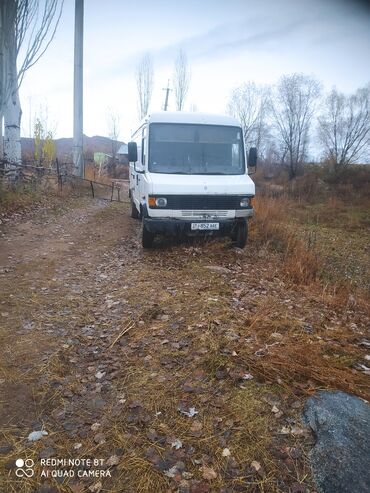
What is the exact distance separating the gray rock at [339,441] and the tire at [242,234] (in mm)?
4923

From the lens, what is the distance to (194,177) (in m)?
6.82

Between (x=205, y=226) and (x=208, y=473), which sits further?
(x=205, y=226)

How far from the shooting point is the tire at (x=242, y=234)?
7.39 metres

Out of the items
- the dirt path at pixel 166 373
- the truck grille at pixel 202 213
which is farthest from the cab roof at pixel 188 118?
the dirt path at pixel 166 373

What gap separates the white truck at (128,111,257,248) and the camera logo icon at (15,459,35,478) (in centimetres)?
494

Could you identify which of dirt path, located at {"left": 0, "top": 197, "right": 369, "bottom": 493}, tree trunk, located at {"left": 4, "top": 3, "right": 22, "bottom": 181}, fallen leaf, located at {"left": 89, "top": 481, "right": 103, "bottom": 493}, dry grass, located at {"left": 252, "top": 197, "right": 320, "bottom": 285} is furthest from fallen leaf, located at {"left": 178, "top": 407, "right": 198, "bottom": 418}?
tree trunk, located at {"left": 4, "top": 3, "right": 22, "bottom": 181}

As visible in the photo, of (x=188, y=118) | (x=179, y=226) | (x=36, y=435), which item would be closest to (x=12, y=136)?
(x=188, y=118)

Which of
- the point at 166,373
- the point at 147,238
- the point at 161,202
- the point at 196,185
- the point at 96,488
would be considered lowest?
the point at 96,488

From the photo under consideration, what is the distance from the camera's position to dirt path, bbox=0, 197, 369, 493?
2.20 metres

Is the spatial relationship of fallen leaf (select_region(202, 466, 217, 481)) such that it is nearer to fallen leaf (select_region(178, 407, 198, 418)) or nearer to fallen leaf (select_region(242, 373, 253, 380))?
fallen leaf (select_region(178, 407, 198, 418))

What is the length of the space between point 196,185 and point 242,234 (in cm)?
172

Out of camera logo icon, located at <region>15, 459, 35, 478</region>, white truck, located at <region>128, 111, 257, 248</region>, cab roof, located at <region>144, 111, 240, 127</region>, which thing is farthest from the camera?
cab roof, located at <region>144, 111, 240, 127</region>

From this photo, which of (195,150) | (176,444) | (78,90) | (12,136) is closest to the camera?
(176,444)

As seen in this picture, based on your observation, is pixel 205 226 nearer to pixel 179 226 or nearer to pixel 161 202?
pixel 179 226
